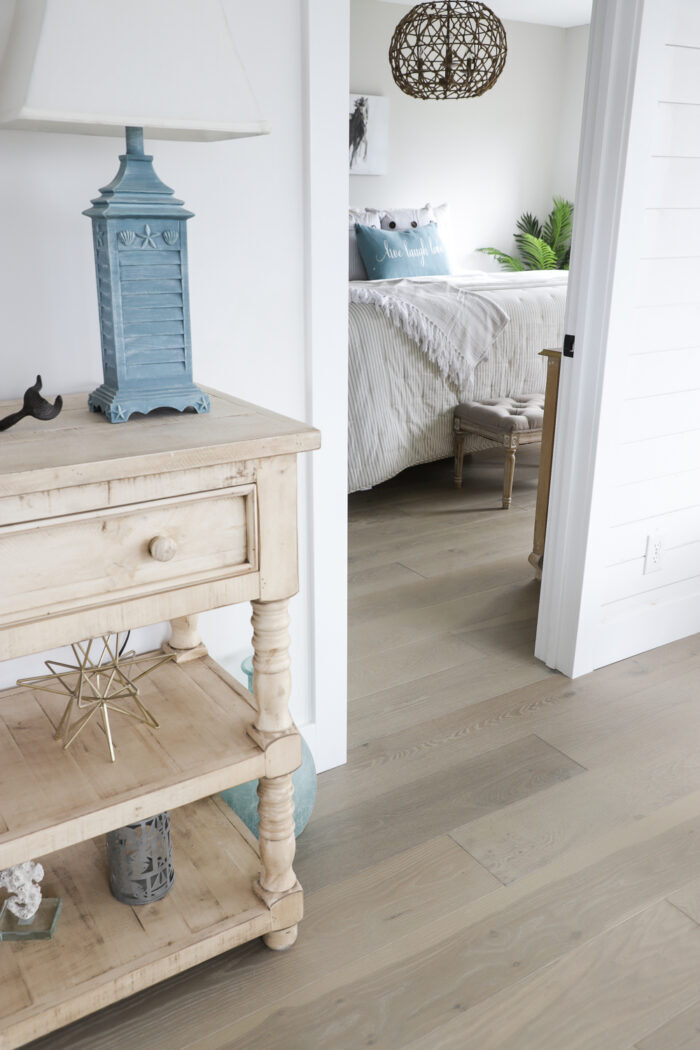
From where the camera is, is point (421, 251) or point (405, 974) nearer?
point (405, 974)

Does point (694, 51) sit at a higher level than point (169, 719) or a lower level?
higher

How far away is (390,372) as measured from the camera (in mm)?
3664

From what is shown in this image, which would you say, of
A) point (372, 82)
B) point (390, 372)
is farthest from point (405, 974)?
point (372, 82)

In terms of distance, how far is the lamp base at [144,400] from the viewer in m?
1.23

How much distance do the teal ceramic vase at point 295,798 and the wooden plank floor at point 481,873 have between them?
9 centimetres

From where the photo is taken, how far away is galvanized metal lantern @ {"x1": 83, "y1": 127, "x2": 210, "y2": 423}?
1193mm

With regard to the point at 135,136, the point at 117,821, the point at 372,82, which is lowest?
the point at 117,821

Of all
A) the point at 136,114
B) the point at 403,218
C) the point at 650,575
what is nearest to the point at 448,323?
the point at 650,575

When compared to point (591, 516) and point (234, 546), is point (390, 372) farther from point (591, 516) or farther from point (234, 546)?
point (234, 546)

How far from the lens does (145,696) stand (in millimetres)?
1508

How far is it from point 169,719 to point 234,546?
390 mm

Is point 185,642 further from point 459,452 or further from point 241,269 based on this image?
point 459,452

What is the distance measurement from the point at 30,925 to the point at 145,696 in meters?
0.39

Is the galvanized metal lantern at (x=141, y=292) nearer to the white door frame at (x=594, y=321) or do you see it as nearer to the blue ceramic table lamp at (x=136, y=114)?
the blue ceramic table lamp at (x=136, y=114)
